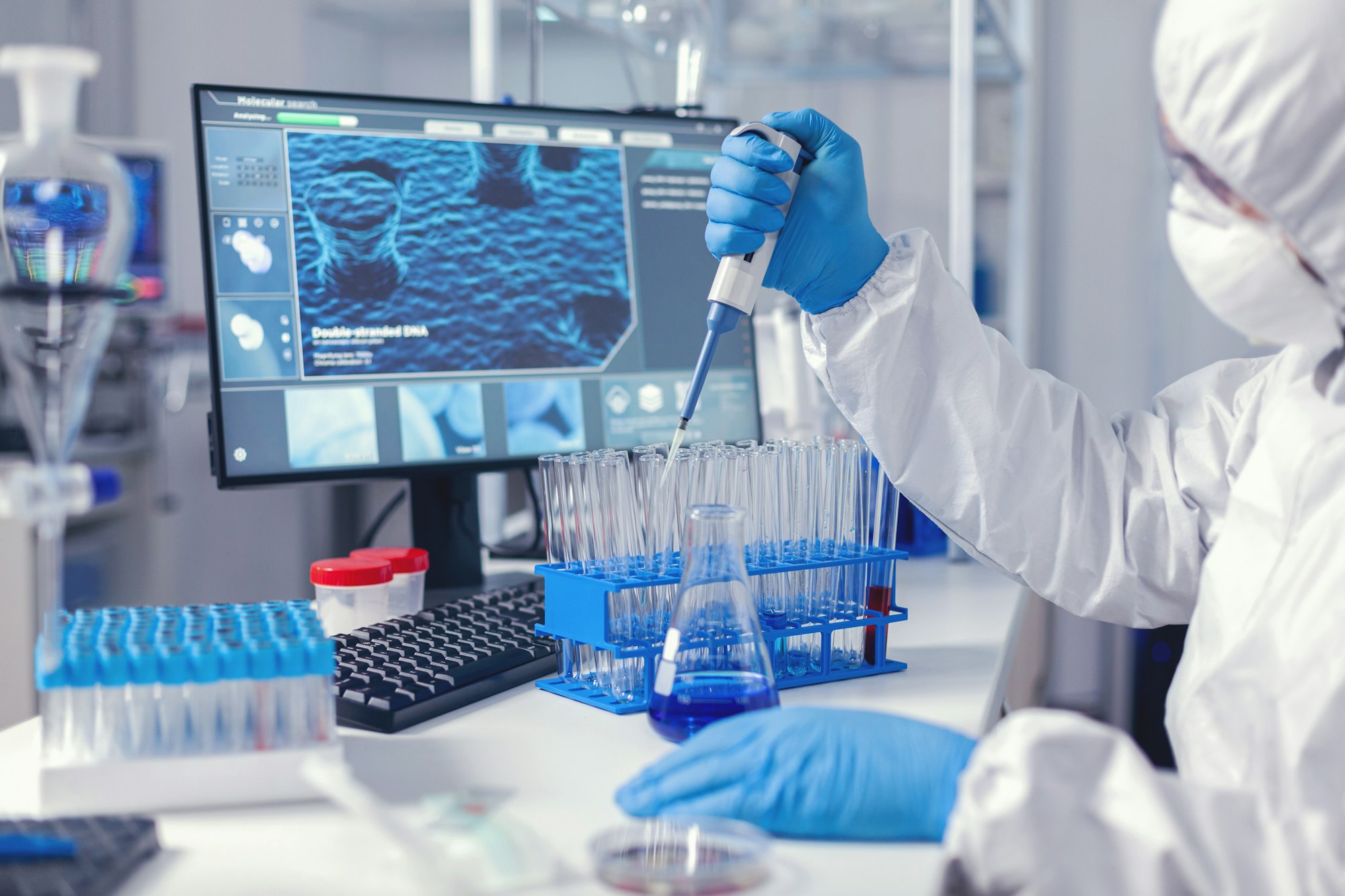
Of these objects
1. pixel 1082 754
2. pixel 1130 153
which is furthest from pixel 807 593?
pixel 1130 153

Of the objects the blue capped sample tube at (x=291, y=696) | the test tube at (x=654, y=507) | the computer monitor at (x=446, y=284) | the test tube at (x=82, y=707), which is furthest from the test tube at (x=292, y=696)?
the computer monitor at (x=446, y=284)

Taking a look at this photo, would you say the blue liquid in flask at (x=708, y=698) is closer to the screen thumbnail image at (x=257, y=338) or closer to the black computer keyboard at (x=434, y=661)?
the black computer keyboard at (x=434, y=661)

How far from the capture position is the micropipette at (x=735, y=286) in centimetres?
104

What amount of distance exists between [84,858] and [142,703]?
0.12 metres

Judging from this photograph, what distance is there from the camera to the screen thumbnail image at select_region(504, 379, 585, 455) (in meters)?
1.32

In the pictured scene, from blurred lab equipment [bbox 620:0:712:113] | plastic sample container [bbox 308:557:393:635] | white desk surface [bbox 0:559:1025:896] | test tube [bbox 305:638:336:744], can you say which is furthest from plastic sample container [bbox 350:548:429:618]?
blurred lab equipment [bbox 620:0:712:113]

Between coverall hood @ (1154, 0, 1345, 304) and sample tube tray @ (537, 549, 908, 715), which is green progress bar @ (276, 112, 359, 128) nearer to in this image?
sample tube tray @ (537, 549, 908, 715)

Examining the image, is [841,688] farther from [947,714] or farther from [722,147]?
[722,147]

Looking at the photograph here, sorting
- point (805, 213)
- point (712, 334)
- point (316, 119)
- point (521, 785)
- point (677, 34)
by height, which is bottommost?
point (521, 785)

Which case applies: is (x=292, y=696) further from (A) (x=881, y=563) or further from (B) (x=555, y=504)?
(A) (x=881, y=563)

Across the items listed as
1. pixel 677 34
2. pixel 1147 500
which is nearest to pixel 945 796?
pixel 1147 500

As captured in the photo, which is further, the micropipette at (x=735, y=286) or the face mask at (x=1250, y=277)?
the micropipette at (x=735, y=286)

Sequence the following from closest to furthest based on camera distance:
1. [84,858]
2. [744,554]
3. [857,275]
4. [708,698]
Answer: [84,858] → [708,698] → [744,554] → [857,275]

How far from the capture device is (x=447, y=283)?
129cm
